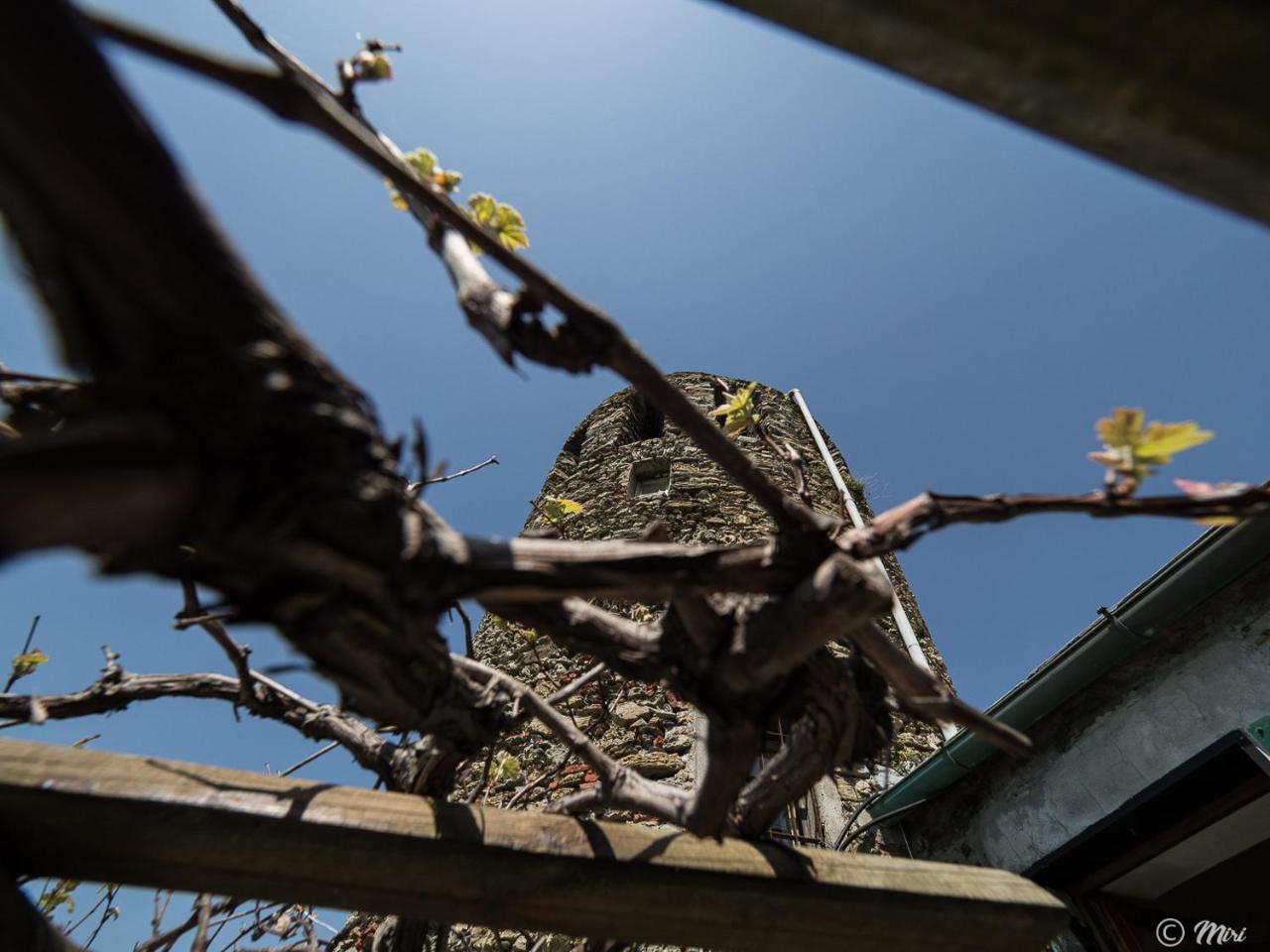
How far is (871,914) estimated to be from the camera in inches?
47.3

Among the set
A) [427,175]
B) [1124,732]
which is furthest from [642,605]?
[427,175]

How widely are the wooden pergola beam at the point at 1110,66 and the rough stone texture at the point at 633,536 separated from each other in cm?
89

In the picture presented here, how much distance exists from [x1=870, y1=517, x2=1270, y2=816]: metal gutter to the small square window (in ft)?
11.0

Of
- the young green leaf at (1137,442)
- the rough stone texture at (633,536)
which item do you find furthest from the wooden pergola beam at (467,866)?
the young green leaf at (1137,442)

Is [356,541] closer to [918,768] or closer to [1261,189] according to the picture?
[1261,189]

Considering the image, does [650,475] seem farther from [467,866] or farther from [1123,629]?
[467,866]

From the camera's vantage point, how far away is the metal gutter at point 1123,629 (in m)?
2.21

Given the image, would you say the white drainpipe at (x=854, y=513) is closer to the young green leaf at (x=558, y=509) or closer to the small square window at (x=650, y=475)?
the young green leaf at (x=558, y=509)

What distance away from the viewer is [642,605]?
4.12m

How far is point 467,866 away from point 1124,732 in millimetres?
2596

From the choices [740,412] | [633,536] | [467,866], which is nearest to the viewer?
[467,866]

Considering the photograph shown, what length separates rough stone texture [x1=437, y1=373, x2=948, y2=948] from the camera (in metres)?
3.33

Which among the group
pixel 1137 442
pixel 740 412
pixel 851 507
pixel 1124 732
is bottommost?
pixel 1124 732

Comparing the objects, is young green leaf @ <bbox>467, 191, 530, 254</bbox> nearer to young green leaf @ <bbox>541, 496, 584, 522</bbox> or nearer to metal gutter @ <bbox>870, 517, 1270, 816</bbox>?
young green leaf @ <bbox>541, 496, 584, 522</bbox>
